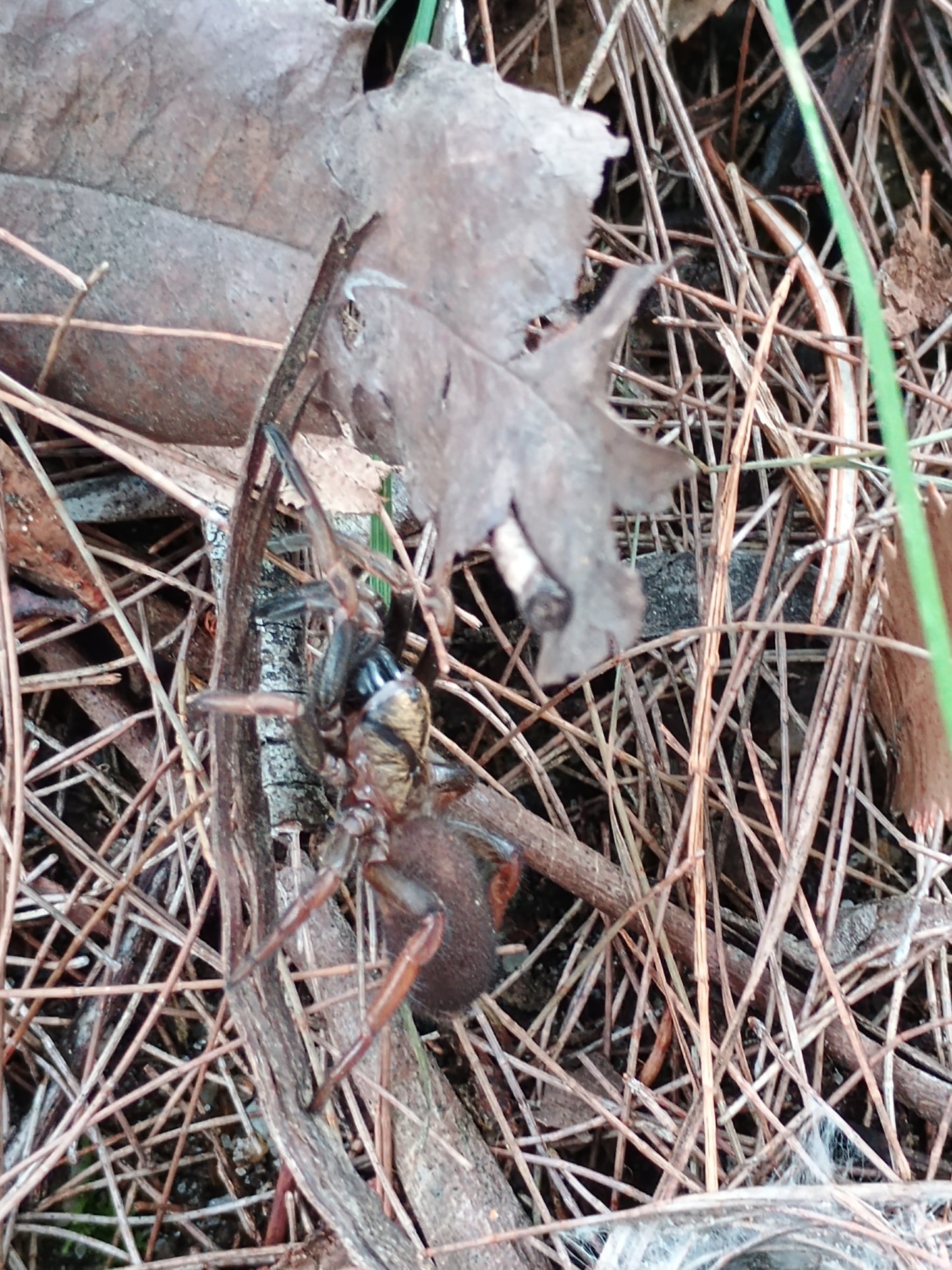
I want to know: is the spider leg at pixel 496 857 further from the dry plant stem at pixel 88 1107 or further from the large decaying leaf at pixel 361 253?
the large decaying leaf at pixel 361 253

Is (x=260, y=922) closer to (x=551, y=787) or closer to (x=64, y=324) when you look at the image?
(x=551, y=787)

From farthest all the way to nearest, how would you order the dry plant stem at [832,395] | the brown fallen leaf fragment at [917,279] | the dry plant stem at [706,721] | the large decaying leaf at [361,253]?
the brown fallen leaf fragment at [917,279]
the dry plant stem at [832,395]
the dry plant stem at [706,721]
the large decaying leaf at [361,253]

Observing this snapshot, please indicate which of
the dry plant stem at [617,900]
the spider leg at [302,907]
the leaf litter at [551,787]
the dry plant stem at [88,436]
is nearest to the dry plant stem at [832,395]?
the leaf litter at [551,787]

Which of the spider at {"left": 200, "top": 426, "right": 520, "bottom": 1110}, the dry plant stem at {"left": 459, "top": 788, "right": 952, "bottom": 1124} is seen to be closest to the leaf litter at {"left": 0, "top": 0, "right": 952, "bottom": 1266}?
the dry plant stem at {"left": 459, "top": 788, "right": 952, "bottom": 1124}

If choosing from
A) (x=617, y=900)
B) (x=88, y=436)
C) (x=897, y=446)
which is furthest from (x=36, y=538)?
(x=897, y=446)

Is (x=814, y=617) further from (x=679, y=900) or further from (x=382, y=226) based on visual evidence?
(x=382, y=226)

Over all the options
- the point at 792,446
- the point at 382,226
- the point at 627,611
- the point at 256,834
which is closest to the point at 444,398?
the point at 382,226

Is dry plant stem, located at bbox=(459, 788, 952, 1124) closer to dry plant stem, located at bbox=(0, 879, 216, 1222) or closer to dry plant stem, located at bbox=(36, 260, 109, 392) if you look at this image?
dry plant stem, located at bbox=(0, 879, 216, 1222)
